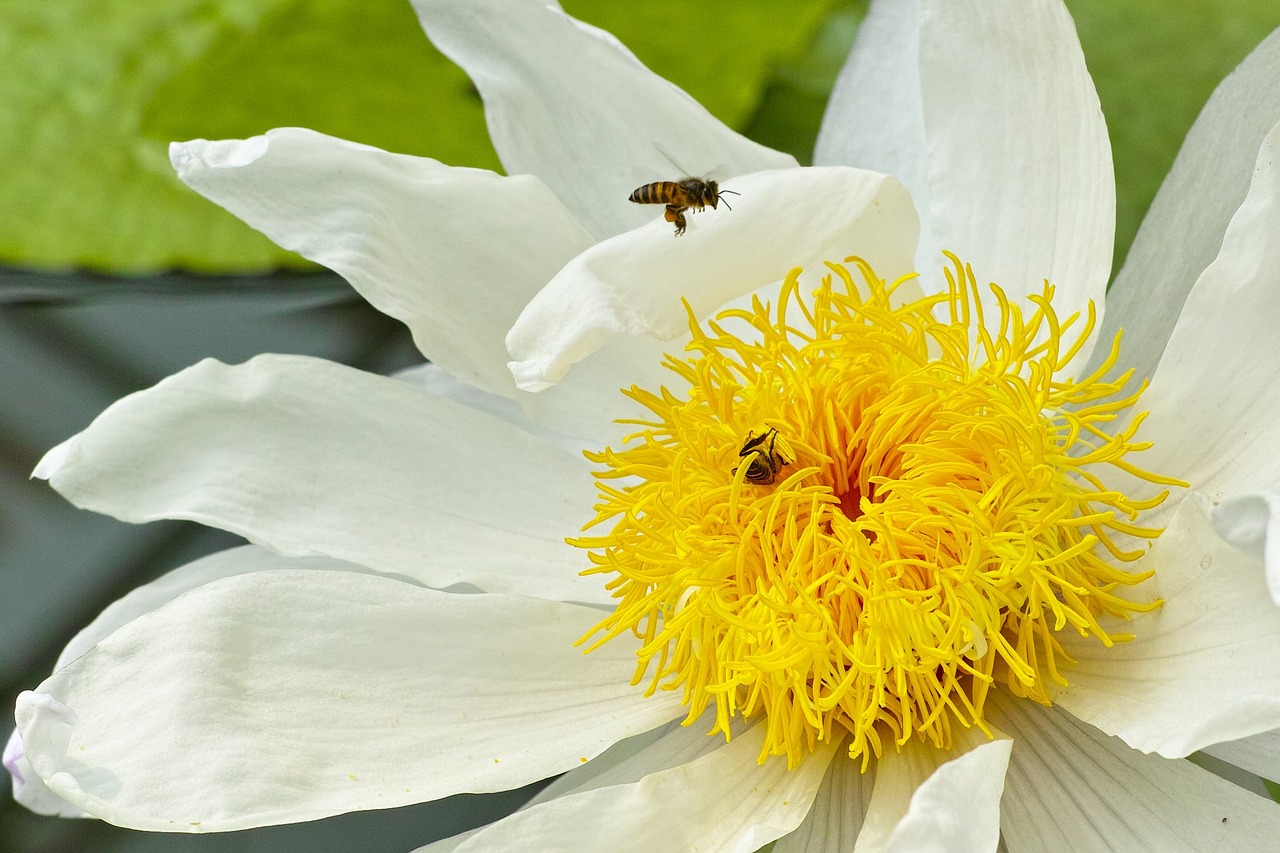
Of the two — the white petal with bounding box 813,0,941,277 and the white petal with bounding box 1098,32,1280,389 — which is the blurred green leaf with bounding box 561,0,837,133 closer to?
the white petal with bounding box 813,0,941,277

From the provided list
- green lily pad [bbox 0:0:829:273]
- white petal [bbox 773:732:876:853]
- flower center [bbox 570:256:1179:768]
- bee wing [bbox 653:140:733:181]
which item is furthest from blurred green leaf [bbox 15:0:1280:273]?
white petal [bbox 773:732:876:853]

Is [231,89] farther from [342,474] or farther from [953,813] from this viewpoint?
[953,813]

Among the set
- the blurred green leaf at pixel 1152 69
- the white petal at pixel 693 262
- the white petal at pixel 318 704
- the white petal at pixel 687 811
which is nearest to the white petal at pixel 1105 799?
the white petal at pixel 687 811

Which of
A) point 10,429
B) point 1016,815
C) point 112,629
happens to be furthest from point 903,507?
point 10,429

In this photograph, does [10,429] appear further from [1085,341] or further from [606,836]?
[1085,341]

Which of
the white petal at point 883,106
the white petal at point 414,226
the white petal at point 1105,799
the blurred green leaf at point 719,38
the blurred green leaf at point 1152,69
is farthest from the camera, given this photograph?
the blurred green leaf at point 719,38

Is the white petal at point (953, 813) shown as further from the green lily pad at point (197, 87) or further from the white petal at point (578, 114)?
the green lily pad at point (197, 87)

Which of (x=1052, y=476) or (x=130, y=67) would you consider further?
(x=130, y=67)
